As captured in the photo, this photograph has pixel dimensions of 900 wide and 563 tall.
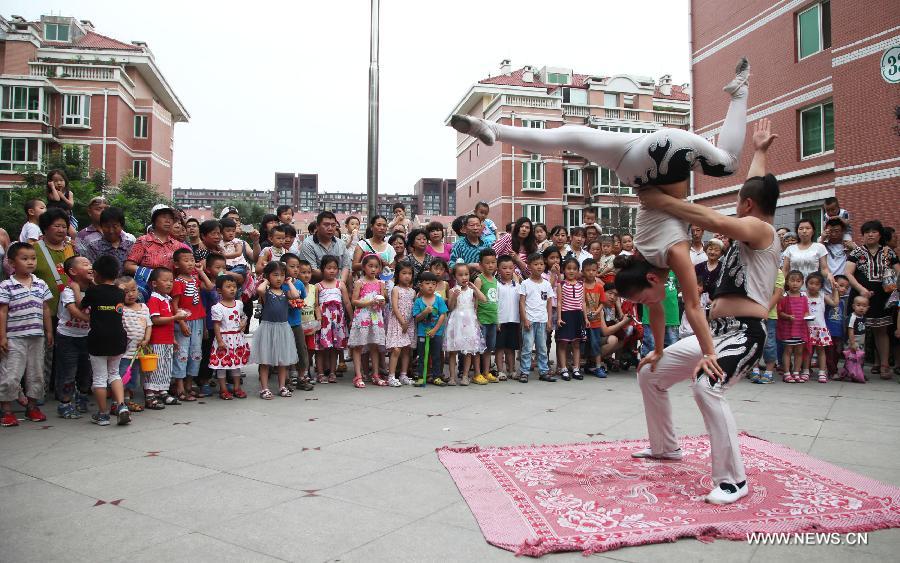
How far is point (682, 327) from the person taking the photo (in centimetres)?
745

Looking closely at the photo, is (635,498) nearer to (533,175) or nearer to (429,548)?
(429,548)

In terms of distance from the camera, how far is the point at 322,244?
7.47m

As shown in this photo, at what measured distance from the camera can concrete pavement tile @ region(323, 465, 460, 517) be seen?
9.82ft

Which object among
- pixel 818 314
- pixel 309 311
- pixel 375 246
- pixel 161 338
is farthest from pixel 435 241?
pixel 818 314

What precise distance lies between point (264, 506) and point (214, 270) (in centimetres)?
407

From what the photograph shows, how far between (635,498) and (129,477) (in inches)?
109

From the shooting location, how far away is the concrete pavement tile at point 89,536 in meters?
2.44

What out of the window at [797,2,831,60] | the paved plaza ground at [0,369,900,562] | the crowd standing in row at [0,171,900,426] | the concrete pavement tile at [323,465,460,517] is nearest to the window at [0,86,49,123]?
the crowd standing in row at [0,171,900,426]

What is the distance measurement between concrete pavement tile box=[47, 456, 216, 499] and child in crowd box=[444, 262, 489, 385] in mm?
3704

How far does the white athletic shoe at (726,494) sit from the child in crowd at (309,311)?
4619 mm

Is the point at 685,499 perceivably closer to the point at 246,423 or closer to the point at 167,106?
the point at 246,423

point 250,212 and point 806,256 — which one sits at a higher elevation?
point 250,212

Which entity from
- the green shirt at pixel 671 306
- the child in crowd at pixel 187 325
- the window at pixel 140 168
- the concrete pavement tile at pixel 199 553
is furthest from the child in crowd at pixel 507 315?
the window at pixel 140 168

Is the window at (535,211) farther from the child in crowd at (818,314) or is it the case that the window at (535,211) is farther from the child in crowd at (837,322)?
the child in crowd at (818,314)
